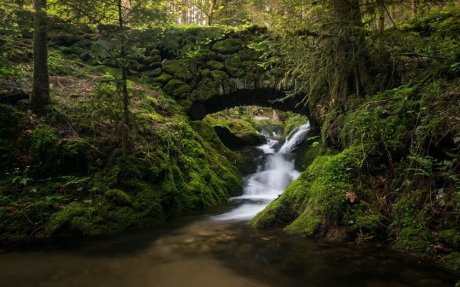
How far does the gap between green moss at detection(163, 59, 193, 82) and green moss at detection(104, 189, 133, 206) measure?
18.4 ft

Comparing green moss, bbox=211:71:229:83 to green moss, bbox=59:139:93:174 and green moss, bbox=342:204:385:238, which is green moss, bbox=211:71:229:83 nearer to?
green moss, bbox=59:139:93:174

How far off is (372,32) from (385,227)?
3213 millimetres

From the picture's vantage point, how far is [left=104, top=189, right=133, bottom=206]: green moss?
6.16 meters

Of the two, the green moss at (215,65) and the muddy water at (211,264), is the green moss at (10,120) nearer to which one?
the muddy water at (211,264)

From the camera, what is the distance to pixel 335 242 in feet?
14.5

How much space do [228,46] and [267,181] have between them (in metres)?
4.44

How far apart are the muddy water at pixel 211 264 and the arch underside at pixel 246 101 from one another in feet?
21.1

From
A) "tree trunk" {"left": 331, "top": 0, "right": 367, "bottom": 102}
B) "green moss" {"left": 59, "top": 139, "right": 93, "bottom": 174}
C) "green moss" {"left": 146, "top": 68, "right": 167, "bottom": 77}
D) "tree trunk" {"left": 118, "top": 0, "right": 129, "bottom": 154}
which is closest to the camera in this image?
"tree trunk" {"left": 331, "top": 0, "right": 367, "bottom": 102}

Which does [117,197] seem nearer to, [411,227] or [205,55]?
[411,227]

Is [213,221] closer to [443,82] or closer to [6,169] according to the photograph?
[6,169]

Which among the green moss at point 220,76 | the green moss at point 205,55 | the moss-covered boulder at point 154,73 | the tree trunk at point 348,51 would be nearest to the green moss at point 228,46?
the green moss at point 205,55

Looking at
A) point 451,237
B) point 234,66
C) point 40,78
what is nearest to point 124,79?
point 40,78

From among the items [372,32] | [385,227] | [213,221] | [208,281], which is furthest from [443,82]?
[213,221]

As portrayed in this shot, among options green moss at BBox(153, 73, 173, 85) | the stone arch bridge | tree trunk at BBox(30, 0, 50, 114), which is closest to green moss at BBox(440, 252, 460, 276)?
tree trunk at BBox(30, 0, 50, 114)
